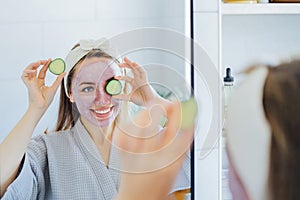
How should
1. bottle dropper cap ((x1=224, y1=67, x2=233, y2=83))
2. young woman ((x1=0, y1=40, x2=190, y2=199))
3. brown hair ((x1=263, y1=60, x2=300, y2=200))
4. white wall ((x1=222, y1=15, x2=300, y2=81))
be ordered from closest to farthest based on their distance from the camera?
brown hair ((x1=263, y1=60, x2=300, y2=200)), young woman ((x1=0, y1=40, x2=190, y2=199)), bottle dropper cap ((x1=224, y1=67, x2=233, y2=83)), white wall ((x1=222, y1=15, x2=300, y2=81))

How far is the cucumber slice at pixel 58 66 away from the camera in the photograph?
0.87m

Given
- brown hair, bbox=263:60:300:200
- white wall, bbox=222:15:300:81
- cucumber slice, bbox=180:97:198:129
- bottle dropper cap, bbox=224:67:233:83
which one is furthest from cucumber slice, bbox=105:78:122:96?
brown hair, bbox=263:60:300:200

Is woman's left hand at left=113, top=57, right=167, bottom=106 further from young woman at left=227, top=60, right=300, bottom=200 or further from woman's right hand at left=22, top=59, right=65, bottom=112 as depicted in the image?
young woman at left=227, top=60, right=300, bottom=200

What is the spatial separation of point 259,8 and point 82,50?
1.25 feet

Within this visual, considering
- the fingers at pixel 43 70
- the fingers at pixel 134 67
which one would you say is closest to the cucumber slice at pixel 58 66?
the fingers at pixel 43 70

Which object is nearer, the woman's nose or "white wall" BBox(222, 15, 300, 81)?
the woman's nose

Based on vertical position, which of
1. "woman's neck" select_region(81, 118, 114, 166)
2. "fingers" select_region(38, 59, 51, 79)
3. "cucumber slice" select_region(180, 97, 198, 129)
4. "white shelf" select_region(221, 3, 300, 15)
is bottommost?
"woman's neck" select_region(81, 118, 114, 166)

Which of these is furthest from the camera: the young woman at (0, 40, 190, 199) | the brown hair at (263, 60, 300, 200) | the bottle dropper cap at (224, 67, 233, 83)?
the bottle dropper cap at (224, 67, 233, 83)

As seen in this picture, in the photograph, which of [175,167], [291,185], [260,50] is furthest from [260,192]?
[260,50]

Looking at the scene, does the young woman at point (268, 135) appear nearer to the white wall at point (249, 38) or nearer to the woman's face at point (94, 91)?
the woman's face at point (94, 91)

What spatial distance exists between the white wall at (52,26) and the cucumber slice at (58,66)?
1 centimetres

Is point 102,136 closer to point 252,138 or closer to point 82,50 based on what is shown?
point 82,50

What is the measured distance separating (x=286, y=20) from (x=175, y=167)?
1.73 ft

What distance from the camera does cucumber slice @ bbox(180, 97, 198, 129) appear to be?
870 millimetres
